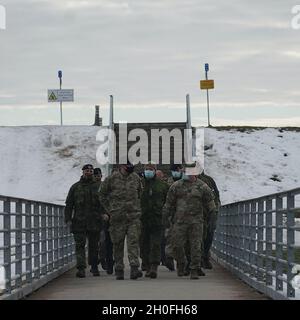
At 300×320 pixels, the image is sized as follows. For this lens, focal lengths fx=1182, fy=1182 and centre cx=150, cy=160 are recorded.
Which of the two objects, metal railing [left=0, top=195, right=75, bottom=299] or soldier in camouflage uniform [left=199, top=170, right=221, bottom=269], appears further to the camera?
soldier in camouflage uniform [left=199, top=170, right=221, bottom=269]

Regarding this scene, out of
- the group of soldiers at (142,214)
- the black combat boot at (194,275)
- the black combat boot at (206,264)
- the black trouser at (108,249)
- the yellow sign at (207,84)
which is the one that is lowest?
the black combat boot at (206,264)

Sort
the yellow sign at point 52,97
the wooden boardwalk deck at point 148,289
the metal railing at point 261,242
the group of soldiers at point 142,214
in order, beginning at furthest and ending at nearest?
the yellow sign at point 52,97
the group of soldiers at point 142,214
the wooden boardwalk deck at point 148,289
the metal railing at point 261,242

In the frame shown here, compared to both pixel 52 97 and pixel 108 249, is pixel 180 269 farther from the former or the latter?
pixel 52 97

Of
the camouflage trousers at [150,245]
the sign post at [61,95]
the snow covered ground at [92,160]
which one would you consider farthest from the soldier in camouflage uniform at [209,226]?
the sign post at [61,95]

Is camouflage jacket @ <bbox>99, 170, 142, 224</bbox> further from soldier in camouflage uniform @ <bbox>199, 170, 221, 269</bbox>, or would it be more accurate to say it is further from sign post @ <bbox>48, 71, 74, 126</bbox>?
sign post @ <bbox>48, 71, 74, 126</bbox>

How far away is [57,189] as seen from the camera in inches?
1951

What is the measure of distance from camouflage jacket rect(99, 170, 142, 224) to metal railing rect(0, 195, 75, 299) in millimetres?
989

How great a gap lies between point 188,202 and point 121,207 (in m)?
1.03

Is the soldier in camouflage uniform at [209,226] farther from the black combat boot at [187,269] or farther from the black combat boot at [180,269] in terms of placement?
the black combat boot at [180,269]

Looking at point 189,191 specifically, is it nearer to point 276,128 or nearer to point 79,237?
point 79,237

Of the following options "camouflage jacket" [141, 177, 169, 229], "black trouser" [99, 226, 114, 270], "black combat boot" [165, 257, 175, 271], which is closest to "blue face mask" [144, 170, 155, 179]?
"camouflage jacket" [141, 177, 169, 229]

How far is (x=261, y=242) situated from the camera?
634 inches

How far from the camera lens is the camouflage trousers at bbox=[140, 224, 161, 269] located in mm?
18547

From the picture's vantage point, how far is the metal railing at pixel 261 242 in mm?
13258
